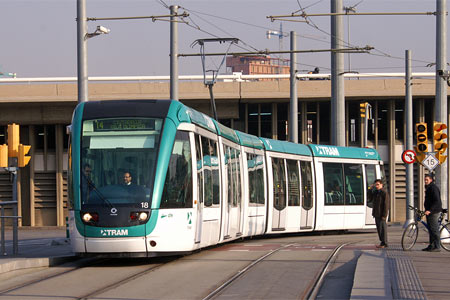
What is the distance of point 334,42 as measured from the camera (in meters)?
29.2

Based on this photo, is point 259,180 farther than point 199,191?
Yes

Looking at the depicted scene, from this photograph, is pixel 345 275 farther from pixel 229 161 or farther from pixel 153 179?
pixel 229 161

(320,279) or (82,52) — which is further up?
(82,52)

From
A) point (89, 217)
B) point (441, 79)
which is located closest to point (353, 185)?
point (441, 79)

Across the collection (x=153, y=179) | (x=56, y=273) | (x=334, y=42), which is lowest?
(x=56, y=273)

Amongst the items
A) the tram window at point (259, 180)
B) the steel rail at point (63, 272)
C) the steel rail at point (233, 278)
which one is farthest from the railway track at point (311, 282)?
the tram window at point (259, 180)

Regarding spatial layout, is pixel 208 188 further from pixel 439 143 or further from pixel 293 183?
pixel 439 143

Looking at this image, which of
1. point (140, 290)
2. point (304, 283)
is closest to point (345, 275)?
point (304, 283)

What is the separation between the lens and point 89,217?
14156 mm

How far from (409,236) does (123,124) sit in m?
6.35

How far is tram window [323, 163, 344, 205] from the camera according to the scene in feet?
83.9

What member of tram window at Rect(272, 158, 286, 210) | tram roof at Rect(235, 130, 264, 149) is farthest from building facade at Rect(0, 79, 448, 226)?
tram roof at Rect(235, 130, 264, 149)

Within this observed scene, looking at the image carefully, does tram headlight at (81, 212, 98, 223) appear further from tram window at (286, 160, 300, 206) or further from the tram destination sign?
tram window at (286, 160, 300, 206)

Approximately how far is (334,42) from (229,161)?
11.7 metres
